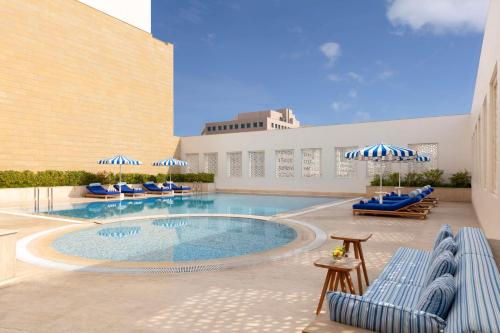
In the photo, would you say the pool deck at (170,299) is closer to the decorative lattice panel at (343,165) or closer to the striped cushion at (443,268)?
the striped cushion at (443,268)

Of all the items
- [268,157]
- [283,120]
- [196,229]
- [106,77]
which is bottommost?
[196,229]

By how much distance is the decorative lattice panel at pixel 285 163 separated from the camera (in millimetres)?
23531

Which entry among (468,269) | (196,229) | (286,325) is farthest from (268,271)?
(196,229)

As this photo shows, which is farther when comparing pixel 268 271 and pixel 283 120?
pixel 283 120

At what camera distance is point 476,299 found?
1964 mm

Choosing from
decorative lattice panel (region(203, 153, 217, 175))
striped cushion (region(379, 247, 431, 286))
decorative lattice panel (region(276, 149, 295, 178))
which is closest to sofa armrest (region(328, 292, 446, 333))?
striped cushion (region(379, 247, 431, 286))

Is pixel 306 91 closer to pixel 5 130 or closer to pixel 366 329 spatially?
pixel 5 130

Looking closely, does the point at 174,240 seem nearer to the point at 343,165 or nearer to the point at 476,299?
the point at 476,299

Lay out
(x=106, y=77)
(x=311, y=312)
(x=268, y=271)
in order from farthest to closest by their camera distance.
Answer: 1. (x=106, y=77)
2. (x=268, y=271)
3. (x=311, y=312)

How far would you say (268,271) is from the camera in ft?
17.4

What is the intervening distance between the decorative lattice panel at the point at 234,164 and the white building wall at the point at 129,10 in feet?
38.1

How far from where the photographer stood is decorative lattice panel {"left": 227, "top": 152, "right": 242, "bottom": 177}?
25.9 m

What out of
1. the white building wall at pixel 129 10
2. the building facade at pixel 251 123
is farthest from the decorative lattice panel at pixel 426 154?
the building facade at pixel 251 123

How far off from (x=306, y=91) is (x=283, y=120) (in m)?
26.4
